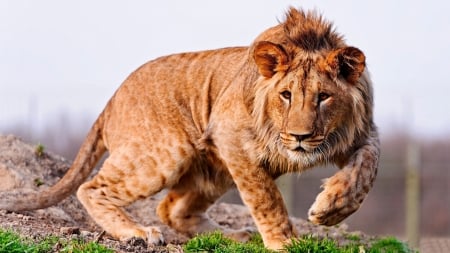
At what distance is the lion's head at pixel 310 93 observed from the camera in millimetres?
5965

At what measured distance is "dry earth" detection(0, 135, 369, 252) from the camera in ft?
21.3

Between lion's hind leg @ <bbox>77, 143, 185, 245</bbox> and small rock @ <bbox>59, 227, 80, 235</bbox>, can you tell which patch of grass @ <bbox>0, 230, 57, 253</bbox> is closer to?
small rock @ <bbox>59, 227, 80, 235</bbox>

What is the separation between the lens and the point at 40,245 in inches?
226

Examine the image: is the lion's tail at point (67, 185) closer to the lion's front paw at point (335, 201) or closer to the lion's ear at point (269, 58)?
the lion's ear at point (269, 58)

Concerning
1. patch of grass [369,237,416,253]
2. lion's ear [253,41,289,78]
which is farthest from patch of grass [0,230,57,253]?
patch of grass [369,237,416,253]

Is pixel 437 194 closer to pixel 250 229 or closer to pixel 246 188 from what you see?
pixel 250 229

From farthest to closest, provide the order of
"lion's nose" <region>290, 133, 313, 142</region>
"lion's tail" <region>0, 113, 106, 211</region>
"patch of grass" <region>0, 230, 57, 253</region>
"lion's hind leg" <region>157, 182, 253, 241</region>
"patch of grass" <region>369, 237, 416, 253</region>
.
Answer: "lion's hind leg" <region>157, 182, 253, 241</region> → "patch of grass" <region>369, 237, 416, 253</region> → "lion's tail" <region>0, 113, 106, 211</region> → "lion's nose" <region>290, 133, 313, 142</region> → "patch of grass" <region>0, 230, 57, 253</region>

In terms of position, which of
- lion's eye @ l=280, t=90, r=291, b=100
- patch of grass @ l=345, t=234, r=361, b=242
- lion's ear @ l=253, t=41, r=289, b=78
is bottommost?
patch of grass @ l=345, t=234, r=361, b=242

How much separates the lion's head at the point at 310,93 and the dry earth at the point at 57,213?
3.20 ft

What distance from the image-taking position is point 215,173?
7.48m

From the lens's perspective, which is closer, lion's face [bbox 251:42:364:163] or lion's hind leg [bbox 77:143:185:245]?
lion's face [bbox 251:42:364:163]

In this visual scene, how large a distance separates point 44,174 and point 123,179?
1430 mm

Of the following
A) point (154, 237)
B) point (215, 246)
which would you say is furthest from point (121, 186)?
point (215, 246)

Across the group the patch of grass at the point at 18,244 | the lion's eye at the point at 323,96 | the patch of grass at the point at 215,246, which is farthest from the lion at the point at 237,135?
the patch of grass at the point at 18,244
